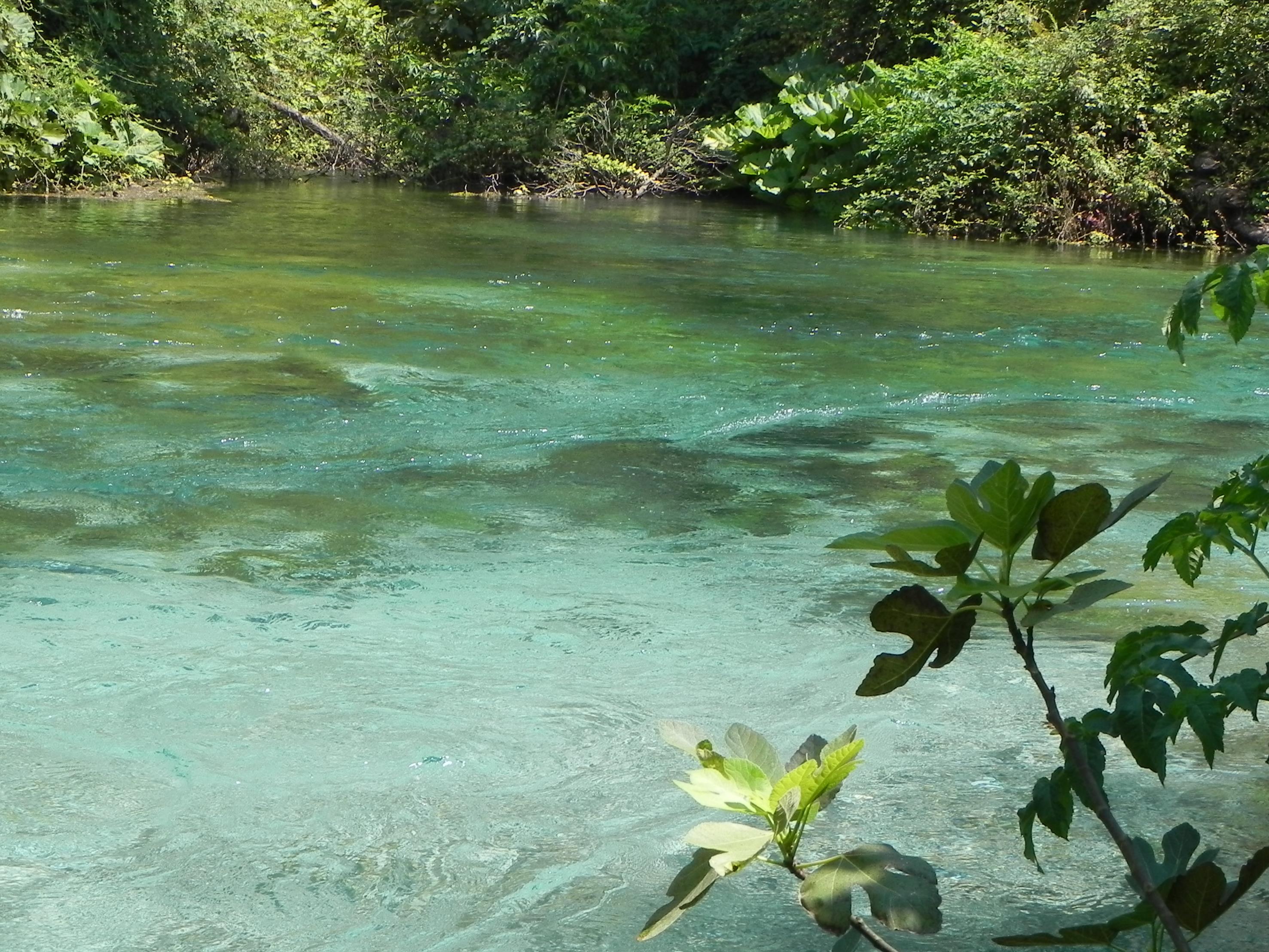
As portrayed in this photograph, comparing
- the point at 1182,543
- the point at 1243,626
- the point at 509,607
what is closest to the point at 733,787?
the point at 1243,626

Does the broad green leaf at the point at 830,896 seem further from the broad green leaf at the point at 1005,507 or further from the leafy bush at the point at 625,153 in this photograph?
the leafy bush at the point at 625,153

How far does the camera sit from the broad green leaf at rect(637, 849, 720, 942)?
1.24 m

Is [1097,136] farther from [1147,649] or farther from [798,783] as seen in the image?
[798,783]

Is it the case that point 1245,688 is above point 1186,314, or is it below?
below

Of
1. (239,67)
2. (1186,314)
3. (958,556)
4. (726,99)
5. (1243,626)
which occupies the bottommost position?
(1243,626)

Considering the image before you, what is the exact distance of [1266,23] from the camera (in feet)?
51.2

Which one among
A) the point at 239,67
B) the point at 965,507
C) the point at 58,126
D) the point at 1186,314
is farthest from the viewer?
the point at 239,67

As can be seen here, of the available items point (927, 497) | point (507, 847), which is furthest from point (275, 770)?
point (927, 497)

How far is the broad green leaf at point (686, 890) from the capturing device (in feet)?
4.05

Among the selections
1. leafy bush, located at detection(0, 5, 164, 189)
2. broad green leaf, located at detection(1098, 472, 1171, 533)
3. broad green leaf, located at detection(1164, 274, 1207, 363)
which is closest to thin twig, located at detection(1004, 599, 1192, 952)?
broad green leaf, located at detection(1098, 472, 1171, 533)

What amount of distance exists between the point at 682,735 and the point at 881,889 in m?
0.22

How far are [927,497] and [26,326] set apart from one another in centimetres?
546

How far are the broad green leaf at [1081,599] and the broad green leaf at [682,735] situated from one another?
33 cm

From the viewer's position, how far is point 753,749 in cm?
137
